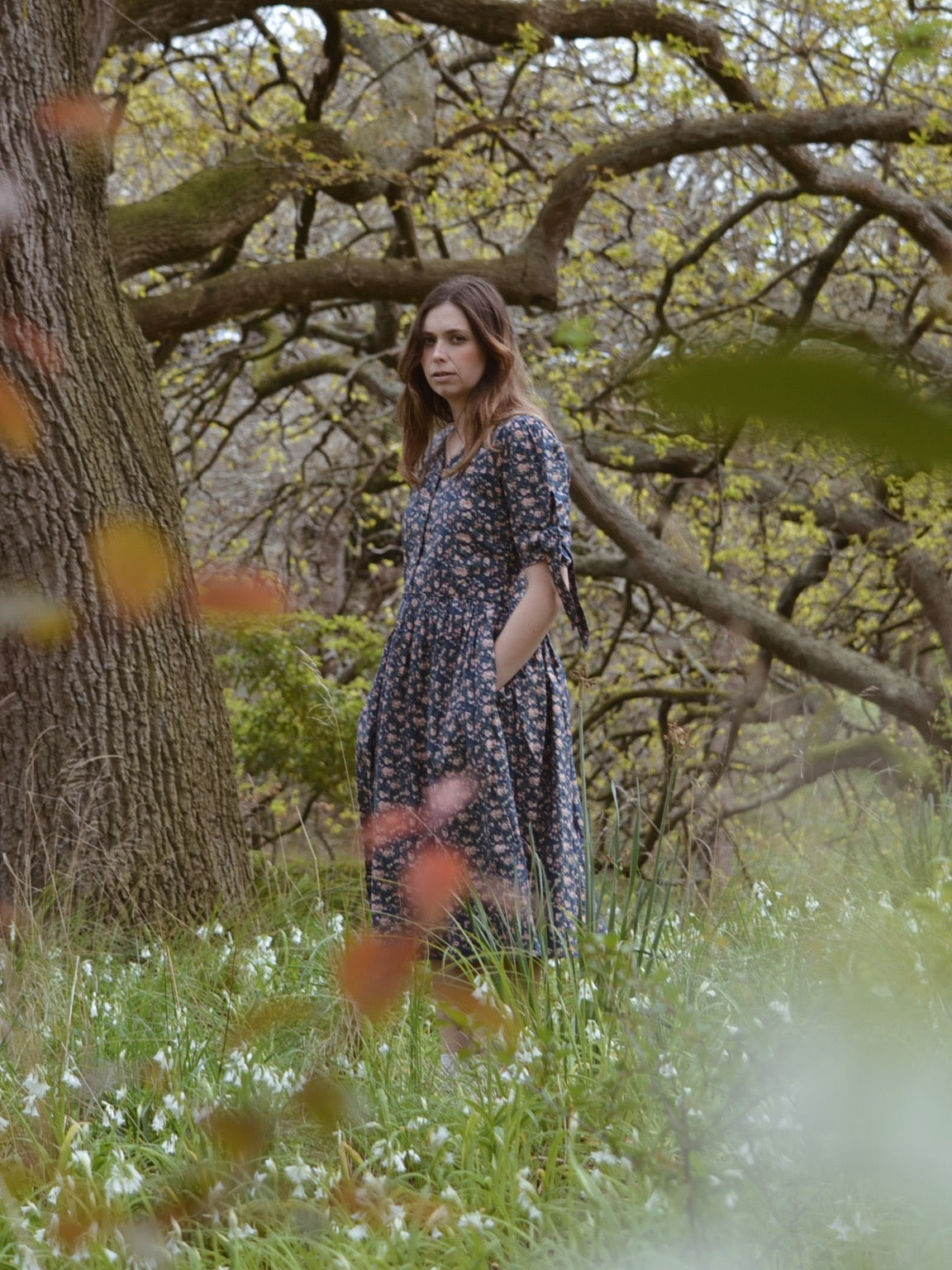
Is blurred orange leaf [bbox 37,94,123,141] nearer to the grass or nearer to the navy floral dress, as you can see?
the navy floral dress

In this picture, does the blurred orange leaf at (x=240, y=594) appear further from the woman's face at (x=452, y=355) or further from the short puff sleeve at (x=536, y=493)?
the short puff sleeve at (x=536, y=493)

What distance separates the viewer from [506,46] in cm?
512

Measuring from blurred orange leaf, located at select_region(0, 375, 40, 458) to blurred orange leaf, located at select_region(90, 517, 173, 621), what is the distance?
0.28 metres

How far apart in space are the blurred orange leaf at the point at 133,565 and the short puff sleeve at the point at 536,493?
1240 millimetres

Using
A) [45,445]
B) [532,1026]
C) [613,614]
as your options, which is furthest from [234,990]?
[613,614]

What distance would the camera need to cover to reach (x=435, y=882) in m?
2.93

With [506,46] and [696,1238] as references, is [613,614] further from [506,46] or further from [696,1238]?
[696,1238]

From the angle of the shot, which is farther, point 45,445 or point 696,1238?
point 45,445

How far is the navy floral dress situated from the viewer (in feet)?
9.24

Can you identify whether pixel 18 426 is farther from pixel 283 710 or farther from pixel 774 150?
pixel 774 150

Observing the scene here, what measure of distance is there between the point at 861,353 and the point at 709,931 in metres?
2.42

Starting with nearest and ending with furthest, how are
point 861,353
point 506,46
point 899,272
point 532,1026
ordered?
point 861,353 → point 532,1026 → point 506,46 → point 899,272

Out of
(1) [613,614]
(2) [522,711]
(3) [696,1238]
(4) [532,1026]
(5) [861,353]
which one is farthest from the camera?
(1) [613,614]

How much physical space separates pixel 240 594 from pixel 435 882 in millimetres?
3433
